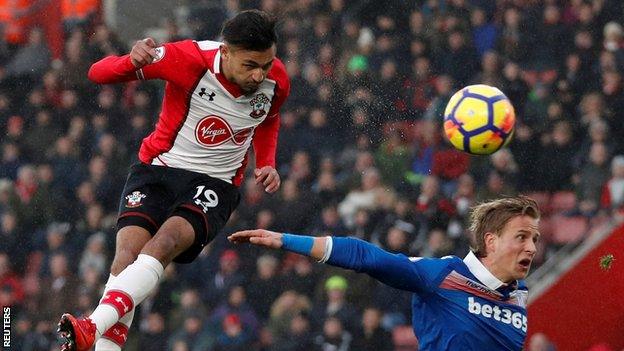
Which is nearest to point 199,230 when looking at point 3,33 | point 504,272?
point 504,272

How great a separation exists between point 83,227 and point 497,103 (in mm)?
6554

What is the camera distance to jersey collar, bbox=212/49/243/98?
6934 millimetres

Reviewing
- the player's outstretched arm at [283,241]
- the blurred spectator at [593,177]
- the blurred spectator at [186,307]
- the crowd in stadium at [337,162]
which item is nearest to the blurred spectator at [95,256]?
the crowd in stadium at [337,162]

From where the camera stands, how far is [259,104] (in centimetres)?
711

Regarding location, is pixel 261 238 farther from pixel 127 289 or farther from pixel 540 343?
pixel 540 343

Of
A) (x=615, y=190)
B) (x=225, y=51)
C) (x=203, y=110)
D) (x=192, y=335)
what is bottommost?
(x=192, y=335)

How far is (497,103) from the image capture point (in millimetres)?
7910

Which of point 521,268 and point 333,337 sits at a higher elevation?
point 521,268

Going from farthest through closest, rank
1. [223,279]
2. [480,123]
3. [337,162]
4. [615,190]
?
[337,162] < [223,279] < [615,190] < [480,123]

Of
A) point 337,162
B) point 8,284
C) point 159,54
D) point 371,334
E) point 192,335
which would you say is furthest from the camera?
point 8,284

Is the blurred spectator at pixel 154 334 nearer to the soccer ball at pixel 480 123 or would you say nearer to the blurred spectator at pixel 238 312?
the blurred spectator at pixel 238 312

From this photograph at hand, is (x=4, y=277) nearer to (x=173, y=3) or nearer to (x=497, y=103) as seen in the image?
(x=173, y=3)

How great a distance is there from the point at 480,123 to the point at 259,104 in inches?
60.6

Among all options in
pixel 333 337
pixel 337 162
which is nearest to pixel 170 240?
pixel 333 337
